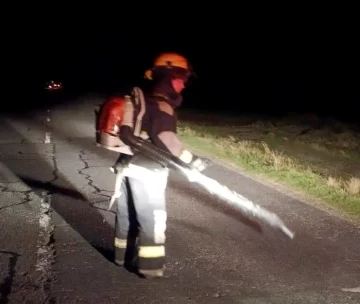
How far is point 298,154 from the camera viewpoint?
15.7 metres

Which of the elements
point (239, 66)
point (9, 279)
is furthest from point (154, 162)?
point (239, 66)

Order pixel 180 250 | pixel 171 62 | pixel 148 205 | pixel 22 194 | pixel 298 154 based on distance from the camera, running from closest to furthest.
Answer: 1. pixel 171 62
2. pixel 148 205
3. pixel 180 250
4. pixel 22 194
5. pixel 298 154

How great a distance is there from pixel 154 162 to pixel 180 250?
1.48 meters

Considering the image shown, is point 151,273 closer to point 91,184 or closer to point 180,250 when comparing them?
point 180,250

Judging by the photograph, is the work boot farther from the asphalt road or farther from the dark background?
the dark background

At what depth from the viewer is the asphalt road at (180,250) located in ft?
16.4

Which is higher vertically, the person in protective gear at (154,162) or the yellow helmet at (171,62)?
the yellow helmet at (171,62)

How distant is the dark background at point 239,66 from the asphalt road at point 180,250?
23.3 m

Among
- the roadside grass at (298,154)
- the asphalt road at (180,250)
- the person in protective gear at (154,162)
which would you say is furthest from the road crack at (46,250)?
the roadside grass at (298,154)

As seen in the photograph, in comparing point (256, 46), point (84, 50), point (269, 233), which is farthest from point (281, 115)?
point (84, 50)

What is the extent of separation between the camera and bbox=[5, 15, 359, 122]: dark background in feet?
133

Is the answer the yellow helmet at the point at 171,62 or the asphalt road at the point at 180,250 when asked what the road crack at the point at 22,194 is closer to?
the asphalt road at the point at 180,250

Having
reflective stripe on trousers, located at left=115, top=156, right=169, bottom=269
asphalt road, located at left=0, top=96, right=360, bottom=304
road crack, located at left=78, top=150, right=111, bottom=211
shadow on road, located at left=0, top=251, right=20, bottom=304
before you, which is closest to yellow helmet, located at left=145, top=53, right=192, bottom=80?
reflective stripe on trousers, located at left=115, top=156, right=169, bottom=269

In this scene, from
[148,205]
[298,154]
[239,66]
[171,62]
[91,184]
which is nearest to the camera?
[171,62]
